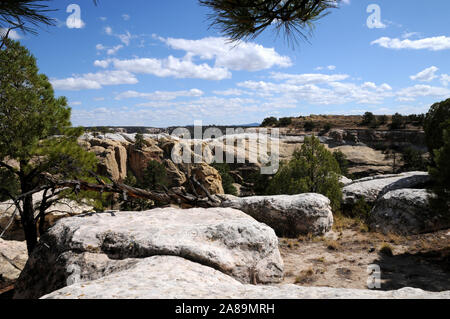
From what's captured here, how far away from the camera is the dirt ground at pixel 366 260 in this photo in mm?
6348

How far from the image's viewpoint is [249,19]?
16.5 ft

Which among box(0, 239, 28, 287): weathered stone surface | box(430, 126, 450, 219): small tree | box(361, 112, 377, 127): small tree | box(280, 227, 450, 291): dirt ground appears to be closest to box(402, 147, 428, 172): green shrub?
box(361, 112, 377, 127): small tree

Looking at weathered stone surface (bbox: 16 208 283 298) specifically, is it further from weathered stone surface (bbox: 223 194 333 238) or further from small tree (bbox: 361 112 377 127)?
small tree (bbox: 361 112 377 127)

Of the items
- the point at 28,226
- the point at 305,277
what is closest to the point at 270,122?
the point at 28,226

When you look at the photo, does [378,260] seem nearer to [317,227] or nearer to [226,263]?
[317,227]

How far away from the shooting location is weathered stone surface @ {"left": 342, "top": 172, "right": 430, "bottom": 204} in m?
14.4

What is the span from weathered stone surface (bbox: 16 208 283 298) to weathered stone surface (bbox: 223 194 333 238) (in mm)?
4131

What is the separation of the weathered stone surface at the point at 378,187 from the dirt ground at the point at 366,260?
4.48 m

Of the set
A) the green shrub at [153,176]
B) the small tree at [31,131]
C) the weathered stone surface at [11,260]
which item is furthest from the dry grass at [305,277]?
the green shrub at [153,176]

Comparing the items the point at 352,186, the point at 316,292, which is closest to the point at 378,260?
the point at 316,292

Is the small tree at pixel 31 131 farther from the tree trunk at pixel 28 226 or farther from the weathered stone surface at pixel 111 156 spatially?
the weathered stone surface at pixel 111 156

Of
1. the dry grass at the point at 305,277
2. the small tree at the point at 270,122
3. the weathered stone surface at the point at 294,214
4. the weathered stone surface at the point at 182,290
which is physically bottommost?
the dry grass at the point at 305,277

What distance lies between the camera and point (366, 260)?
770 cm
